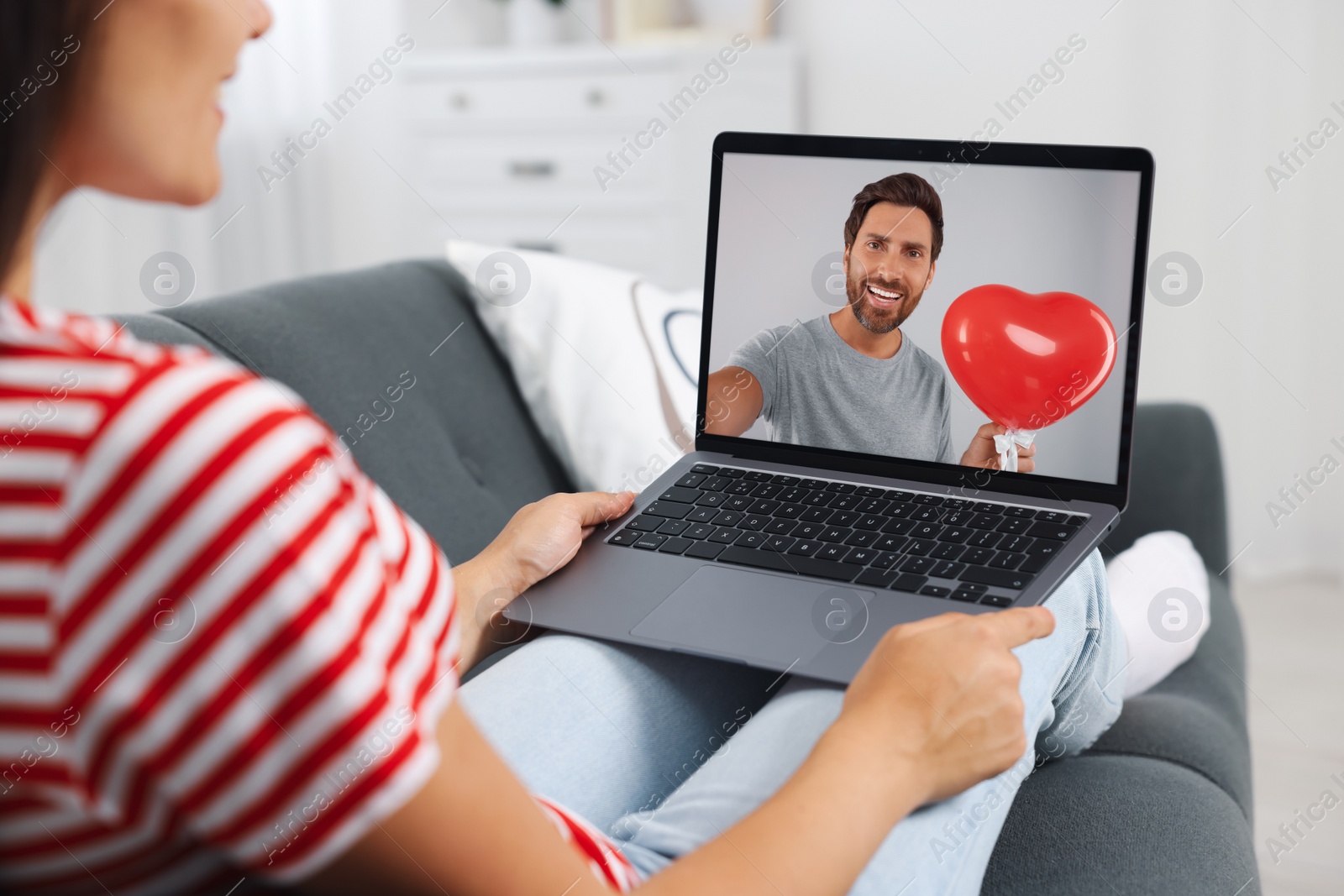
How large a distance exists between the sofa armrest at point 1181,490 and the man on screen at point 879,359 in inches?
22.5

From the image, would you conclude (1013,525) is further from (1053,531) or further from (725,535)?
(725,535)

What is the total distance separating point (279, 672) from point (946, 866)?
41 centimetres

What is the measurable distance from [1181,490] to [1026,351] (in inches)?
23.7

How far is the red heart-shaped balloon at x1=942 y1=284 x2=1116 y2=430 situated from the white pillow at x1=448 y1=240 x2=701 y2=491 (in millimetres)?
452

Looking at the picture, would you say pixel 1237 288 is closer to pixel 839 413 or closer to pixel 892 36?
pixel 892 36

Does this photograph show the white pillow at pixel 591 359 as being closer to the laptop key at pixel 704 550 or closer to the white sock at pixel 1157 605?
the laptop key at pixel 704 550

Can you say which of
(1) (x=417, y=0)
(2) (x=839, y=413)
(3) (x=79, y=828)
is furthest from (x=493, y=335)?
(1) (x=417, y=0)

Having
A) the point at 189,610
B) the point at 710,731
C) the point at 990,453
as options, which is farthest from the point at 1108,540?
the point at 189,610

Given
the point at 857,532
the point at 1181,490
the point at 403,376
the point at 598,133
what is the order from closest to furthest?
the point at 857,532 → the point at 403,376 → the point at 1181,490 → the point at 598,133

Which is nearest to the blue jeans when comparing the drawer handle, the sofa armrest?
the sofa armrest

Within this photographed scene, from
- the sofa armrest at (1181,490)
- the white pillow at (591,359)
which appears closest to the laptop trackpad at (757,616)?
the white pillow at (591,359)

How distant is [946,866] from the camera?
61 cm

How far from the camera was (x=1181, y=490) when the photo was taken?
4.56 feet

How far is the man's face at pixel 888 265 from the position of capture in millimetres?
939
